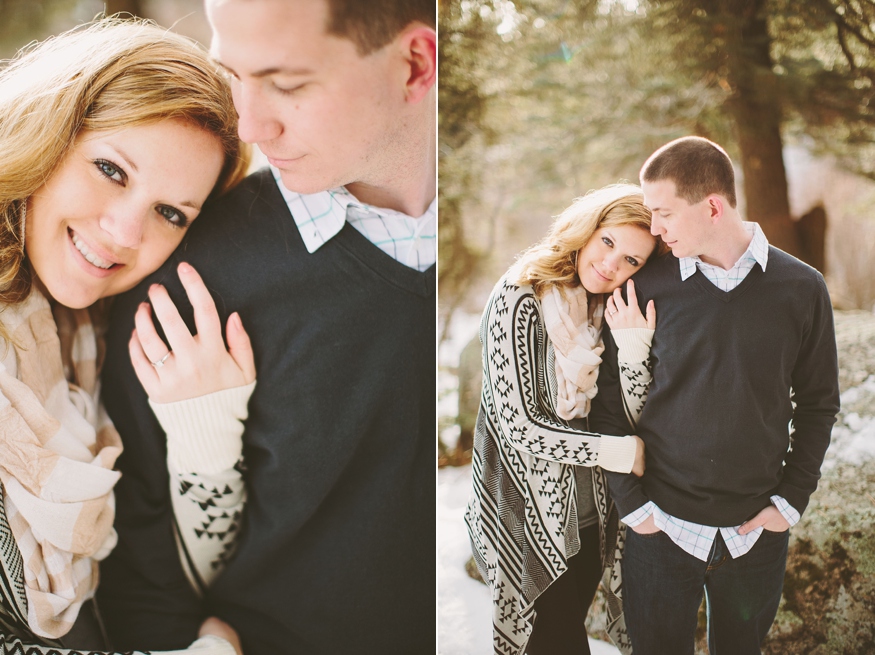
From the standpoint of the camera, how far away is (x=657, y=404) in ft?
5.05

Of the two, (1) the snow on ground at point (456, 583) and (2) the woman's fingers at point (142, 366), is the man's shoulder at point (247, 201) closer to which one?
(2) the woman's fingers at point (142, 366)

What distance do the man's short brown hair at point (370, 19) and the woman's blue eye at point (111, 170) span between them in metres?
0.61

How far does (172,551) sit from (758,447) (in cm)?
160

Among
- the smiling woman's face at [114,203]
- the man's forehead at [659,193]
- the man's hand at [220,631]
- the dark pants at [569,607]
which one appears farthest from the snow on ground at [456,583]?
the smiling woman's face at [114,203]

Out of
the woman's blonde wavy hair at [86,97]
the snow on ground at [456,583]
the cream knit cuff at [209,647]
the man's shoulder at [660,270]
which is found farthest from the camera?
the snow on ground at [456,583]


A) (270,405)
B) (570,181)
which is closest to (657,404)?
(570,181)

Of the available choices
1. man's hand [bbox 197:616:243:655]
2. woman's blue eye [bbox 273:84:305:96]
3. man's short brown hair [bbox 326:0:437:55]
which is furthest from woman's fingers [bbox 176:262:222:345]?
man's hand [bbox 197:616:243:655]

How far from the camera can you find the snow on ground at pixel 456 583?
182 centimetres

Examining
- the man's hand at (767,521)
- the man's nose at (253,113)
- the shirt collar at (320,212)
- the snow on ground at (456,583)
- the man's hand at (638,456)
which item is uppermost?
the man's nose at (253,113)

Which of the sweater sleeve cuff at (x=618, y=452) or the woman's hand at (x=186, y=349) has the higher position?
the woman's hand at (x=186, y=349)

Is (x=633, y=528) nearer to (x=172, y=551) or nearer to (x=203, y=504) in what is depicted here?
(x=203, y=504)

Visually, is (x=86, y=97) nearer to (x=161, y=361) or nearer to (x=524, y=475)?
(x=161, y=361)

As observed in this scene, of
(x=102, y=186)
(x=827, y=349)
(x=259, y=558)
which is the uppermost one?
(x=102, y=186)

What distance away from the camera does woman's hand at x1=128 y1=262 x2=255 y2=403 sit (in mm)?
1540
